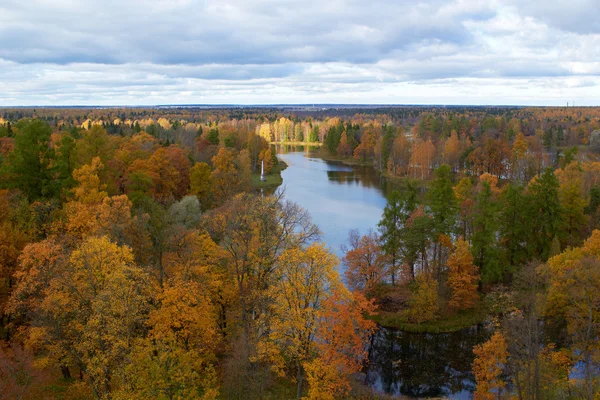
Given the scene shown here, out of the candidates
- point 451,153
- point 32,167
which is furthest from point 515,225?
point 451,153

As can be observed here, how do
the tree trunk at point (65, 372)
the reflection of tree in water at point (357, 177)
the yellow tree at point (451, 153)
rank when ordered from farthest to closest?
the yellow tree at point (451, 153), the reflection of tree in water at point (357, 177), the tree trunk at point (65, 372)

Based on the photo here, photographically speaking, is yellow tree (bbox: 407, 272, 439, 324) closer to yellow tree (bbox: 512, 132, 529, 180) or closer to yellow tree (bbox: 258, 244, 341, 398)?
yellow tree (bbox: 258, 244, 341, 398)

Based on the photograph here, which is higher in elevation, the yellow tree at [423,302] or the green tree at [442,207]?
the green tree at [442,207]

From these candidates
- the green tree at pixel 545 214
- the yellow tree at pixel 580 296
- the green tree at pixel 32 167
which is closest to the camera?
the yellow tree at pixel 580 296

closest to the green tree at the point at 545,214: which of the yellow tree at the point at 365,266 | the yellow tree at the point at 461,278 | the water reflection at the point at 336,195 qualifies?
the yellow tree at the point at 461,278

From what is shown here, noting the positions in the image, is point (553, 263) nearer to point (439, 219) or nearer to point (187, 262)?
point (439, 219)

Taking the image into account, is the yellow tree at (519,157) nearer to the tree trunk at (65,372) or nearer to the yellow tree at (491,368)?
the yellow tree at (491,368)

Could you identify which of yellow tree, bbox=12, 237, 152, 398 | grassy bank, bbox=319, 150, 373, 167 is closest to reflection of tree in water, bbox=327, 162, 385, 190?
grassy bank, bbox=319, 150, 373, 167
